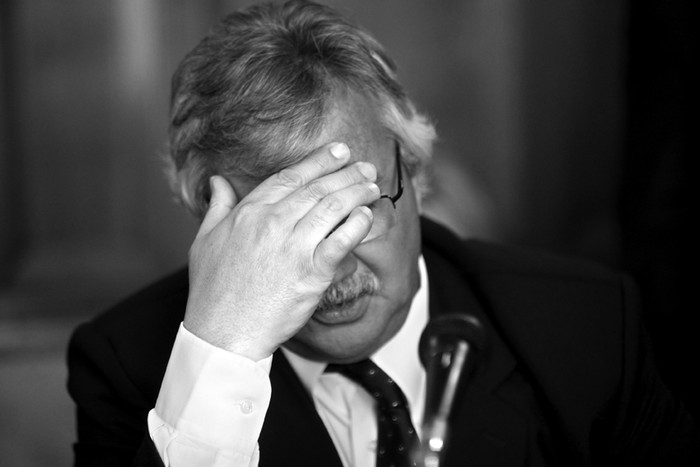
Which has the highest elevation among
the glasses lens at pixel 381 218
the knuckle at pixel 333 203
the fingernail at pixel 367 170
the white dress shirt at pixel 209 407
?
the fingernail at pixel 367 170

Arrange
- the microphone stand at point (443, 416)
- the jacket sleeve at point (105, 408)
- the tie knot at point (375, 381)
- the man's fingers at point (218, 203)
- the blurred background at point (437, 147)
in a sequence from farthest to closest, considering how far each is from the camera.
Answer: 1. the blurred background at point (437, 147)
2. the jacket sleeve at point (105, 408)
3. the tie knot at point (375, 381)
4. the man's fingers at point (218, 203)
5. the microphone stand at point (443, 416)

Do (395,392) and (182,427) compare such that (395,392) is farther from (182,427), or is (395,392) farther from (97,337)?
(97,337)

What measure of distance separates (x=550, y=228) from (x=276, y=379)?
163 centimetres

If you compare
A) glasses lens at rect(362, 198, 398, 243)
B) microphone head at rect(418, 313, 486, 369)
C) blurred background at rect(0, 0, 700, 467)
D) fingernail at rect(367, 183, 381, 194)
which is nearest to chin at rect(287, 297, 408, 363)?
glasses lens at rect(362, 198, 398, 243)

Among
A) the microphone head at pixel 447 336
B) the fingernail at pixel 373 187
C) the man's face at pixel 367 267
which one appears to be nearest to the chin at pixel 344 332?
the man's face at pixel 367 267

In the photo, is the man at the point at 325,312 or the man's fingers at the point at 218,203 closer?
the man at the point at 325,312

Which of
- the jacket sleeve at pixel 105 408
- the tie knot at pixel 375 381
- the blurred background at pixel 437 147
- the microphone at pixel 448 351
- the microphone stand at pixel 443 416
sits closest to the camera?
the microphone stand at pixel 443 416

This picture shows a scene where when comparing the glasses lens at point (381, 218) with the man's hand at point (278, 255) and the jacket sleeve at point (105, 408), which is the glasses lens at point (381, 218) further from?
the jacket sleeve at point (105, 408)

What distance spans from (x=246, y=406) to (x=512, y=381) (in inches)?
23.4

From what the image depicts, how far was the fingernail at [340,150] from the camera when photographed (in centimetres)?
147

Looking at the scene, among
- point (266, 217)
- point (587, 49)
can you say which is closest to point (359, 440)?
point (266, 217)

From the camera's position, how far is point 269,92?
1.53 meters

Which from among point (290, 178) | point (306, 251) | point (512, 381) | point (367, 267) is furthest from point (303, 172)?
point (512, 381)

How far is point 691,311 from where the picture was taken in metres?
2.63
